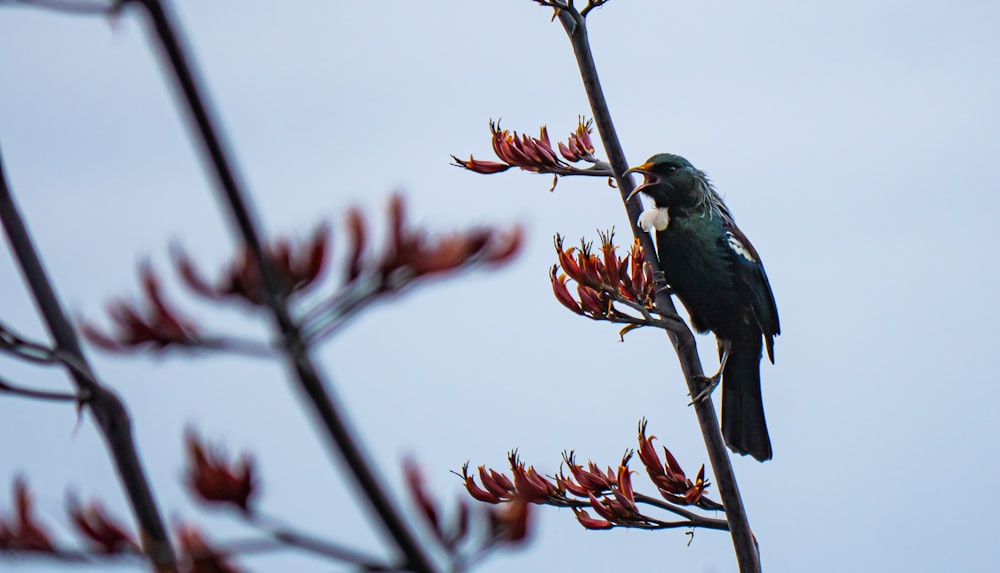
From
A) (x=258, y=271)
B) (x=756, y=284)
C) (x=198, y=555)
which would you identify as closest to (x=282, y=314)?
(x=258, y=271)

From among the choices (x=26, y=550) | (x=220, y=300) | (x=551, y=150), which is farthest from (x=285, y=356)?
(x=551, y=150)

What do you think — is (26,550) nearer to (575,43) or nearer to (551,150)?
(575,43)

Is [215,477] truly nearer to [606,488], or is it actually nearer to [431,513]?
[431,513]

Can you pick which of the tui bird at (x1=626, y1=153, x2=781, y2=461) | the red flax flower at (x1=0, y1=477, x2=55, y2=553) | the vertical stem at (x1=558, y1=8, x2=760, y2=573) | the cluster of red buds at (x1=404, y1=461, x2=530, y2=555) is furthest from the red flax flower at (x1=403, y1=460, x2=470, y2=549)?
the tui bird at (x1=626, y1=153, x2=781, y2=461)

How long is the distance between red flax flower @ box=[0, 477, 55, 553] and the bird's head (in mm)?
2510

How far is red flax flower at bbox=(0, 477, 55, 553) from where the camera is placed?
2.49 ft

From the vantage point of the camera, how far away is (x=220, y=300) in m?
0.65

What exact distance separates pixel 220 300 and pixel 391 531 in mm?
178

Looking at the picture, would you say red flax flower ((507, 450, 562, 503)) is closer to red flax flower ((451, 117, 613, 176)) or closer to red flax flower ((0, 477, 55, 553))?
red flax flower ((451, 117, 613, 176))

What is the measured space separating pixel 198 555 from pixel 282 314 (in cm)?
18

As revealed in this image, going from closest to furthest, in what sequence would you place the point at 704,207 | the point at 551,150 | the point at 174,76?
the point at 174,76 → the point at 551,150 → the point at 704,207

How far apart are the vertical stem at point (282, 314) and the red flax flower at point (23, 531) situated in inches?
10.1

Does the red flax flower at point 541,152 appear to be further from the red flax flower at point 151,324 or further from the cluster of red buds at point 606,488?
the red flax flower at point 151,324

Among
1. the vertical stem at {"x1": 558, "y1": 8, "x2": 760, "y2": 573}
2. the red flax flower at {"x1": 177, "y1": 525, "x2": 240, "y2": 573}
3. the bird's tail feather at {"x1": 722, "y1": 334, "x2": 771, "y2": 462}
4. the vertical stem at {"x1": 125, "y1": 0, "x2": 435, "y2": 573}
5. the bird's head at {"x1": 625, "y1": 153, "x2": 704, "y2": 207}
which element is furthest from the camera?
the bird's head at {"x1": 625, "y1": 153, "x2": 704, "y2": 207}
